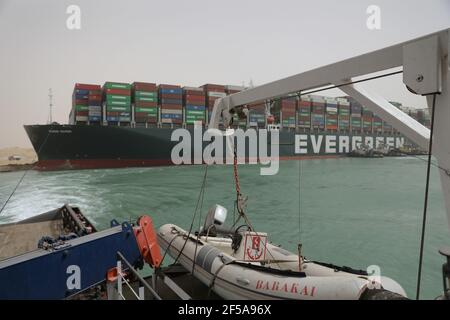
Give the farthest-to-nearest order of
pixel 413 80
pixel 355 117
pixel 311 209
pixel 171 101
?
pixel 355 117
pixel 171 101
pixel 311 209
pixel 413 80

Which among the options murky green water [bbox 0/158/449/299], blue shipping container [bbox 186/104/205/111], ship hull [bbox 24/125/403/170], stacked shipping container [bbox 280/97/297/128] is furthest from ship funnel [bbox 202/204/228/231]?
stacked shipping container [bbox 280/97/297/128]

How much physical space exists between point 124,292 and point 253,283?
182 centimetres

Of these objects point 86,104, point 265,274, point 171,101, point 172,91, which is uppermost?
point 172,91

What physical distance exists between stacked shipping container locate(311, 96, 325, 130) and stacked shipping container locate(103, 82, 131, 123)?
78.1ft

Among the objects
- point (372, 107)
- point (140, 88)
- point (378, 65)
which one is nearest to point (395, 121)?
point (372, 107)

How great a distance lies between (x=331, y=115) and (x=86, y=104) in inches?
1211

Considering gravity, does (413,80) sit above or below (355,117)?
below

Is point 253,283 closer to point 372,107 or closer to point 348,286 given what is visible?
point 348,286

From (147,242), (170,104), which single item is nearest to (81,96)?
(170,104)

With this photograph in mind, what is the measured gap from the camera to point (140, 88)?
90.9ft

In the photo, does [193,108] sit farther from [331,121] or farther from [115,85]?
[331,121]

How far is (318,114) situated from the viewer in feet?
125

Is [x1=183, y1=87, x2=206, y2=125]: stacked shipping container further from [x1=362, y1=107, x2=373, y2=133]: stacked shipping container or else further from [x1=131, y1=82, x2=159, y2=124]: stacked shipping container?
[x1=362, y1=107, x2=373, y2=133]: stacked shipping container

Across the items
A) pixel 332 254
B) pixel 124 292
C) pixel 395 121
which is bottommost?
pixel 332 254
